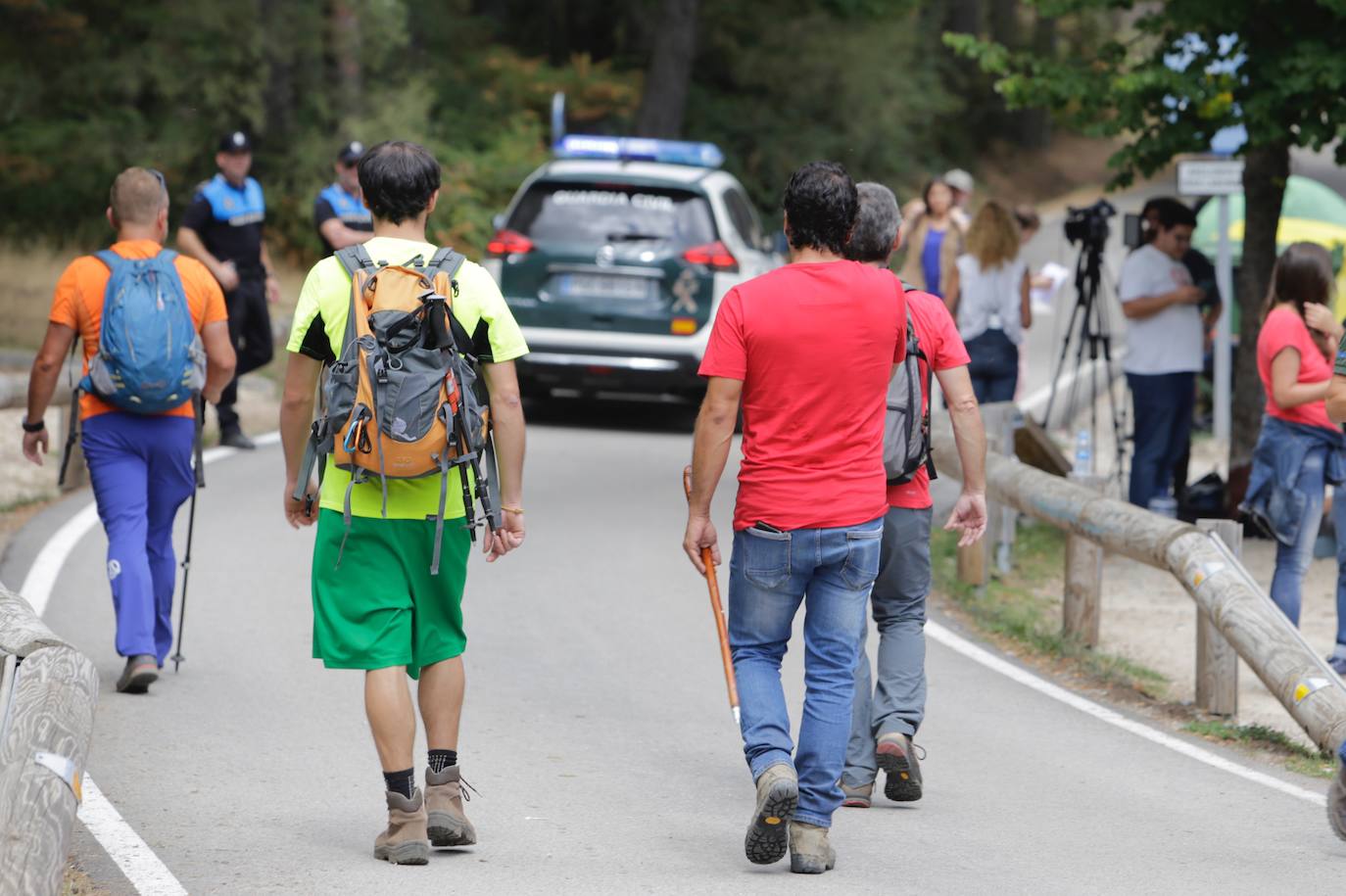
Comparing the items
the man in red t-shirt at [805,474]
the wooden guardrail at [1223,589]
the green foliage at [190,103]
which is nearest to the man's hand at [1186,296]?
the wooden guardrail at [1223,589]

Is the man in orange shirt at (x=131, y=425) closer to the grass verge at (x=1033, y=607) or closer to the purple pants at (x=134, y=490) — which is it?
the purple pants at (x=134, y=490)

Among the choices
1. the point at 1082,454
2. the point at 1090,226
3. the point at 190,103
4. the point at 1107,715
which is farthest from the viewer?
the point at 190,103

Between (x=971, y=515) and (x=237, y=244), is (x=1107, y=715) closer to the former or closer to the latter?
(x=971, y=515)

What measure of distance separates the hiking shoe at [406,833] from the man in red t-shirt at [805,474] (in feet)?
2.91

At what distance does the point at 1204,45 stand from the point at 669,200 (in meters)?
4.22

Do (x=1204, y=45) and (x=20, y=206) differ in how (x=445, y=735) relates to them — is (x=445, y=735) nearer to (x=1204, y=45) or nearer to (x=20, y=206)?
(x=1204, y=45)

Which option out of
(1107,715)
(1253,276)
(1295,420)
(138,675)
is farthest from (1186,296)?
(138,675)

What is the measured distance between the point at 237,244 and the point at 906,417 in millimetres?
7468

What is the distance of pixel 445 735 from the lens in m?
5.68

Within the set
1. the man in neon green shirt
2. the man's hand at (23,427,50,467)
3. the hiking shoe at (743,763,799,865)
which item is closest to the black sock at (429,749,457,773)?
the man in neon green shirt

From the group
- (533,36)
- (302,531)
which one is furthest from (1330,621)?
(533,36)

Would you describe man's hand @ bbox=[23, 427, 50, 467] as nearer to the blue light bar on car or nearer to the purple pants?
the purple pants

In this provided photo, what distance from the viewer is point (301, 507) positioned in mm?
5719

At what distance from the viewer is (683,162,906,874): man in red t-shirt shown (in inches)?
217
